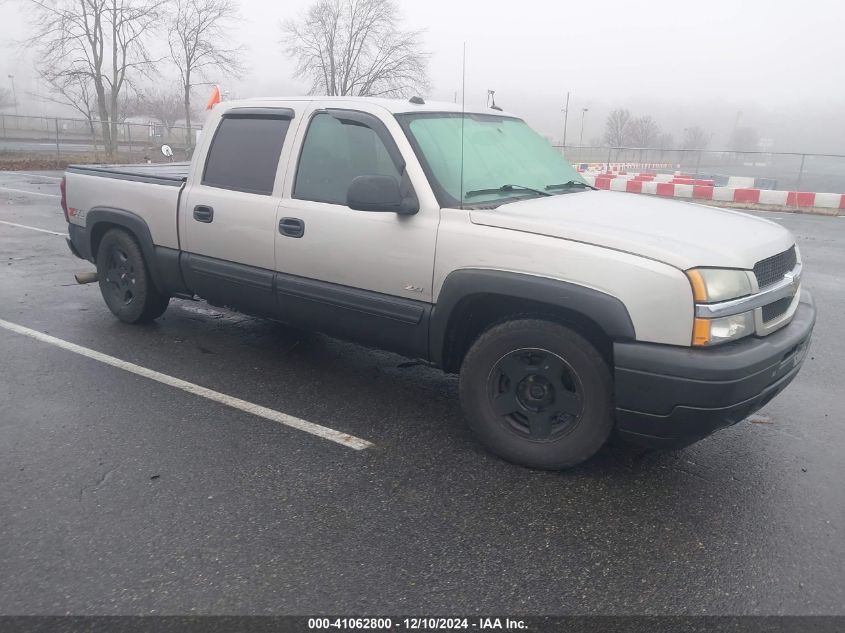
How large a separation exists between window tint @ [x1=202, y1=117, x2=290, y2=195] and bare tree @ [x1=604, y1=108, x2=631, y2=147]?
1750 inches

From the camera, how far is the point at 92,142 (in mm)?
38969

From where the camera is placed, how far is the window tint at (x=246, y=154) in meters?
4.54

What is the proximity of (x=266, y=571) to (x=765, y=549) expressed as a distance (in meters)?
2.07

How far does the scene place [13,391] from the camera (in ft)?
14.5

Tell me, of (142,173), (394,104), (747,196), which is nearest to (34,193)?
(142,173)

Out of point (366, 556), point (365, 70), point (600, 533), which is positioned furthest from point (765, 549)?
point (365, 70)

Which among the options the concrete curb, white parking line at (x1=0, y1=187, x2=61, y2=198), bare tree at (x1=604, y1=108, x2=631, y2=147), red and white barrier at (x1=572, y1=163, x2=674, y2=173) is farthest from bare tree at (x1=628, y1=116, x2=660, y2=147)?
white parking line at (x1=0, y1=187, x2=61, y2=198)

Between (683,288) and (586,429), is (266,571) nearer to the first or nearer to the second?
(586,429)

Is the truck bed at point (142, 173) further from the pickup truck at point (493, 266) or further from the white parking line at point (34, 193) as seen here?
the white parking line at point (34, 193)

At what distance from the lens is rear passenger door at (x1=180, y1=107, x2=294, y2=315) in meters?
4.50

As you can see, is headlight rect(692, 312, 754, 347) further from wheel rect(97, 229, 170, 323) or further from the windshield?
wheel rect(97, 229, 170, 323)

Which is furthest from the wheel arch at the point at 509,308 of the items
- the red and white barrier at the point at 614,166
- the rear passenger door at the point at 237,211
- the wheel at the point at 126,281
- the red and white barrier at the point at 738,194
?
the red and white barrier at the point at 614,166

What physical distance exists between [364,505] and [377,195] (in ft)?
5.16

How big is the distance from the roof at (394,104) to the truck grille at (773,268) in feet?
6.95
